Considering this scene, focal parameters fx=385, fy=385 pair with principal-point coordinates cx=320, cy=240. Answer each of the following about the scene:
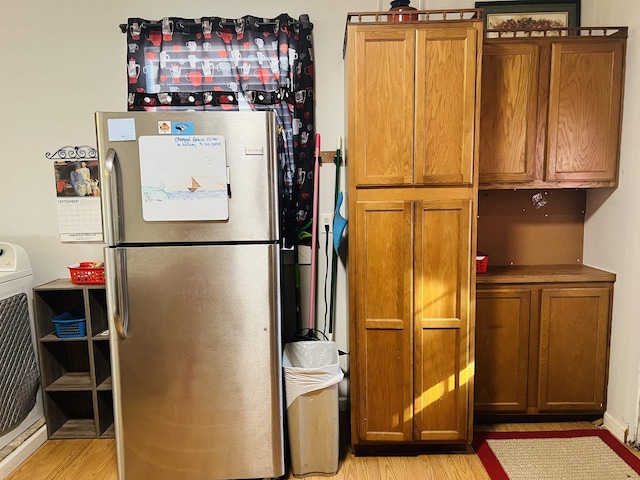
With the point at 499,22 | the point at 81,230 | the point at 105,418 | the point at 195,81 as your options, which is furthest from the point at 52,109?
the point at 499,22

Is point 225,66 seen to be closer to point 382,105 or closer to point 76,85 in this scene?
point 76,85

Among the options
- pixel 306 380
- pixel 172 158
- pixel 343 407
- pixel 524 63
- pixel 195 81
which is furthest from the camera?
pixel 343 407

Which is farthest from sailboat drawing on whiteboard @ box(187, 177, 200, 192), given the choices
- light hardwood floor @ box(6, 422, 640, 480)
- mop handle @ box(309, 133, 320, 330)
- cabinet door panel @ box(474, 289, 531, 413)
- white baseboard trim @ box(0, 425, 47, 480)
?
white baseboard trim @ box(0, 425, 47, 480)

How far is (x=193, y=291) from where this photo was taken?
1.67m

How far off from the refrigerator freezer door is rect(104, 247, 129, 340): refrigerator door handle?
6 centimetres

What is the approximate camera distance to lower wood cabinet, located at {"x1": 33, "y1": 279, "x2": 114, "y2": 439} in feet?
7.12

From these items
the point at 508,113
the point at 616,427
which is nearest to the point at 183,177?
the point at 508,113

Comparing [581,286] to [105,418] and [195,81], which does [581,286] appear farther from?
[105,418]

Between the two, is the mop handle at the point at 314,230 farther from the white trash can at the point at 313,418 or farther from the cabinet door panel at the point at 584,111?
the cabinet door panel at the point at 584,111

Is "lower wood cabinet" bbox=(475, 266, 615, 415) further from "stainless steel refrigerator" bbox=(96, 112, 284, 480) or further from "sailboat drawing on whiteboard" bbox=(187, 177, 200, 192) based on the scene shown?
"sailboat drawing on whiteboard" bbox=(187, 177, 200, 192)

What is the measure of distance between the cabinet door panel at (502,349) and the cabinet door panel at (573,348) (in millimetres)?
98

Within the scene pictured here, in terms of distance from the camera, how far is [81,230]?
7.66 ft

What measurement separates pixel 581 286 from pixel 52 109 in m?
3.20

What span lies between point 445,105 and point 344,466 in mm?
1841
